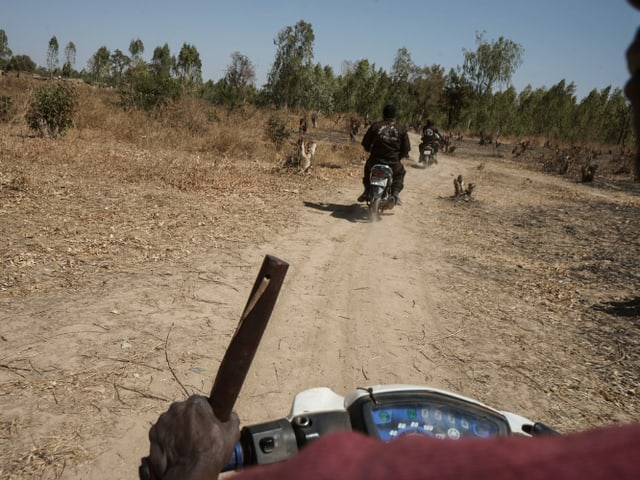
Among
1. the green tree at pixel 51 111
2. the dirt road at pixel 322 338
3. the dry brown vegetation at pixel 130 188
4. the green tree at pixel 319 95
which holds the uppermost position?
the green tree at pixel 319 95

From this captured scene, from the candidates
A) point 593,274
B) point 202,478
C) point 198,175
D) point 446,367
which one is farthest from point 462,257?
point 202,478

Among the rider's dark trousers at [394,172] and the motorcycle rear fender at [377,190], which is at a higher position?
the rider's dark trousers at [394,172]

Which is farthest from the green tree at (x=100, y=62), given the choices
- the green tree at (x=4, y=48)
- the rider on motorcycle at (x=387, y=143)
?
the rider on motorcycle at (x=387, y=143)

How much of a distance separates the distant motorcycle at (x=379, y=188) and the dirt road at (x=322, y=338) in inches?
39.0

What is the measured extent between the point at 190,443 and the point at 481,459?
743mm

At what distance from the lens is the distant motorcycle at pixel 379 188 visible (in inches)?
319

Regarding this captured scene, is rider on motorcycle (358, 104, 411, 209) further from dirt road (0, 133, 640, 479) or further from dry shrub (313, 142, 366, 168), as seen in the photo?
dry shrub (313, 142, 366, 168)

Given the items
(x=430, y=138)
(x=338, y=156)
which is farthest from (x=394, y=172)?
(x=430, y=138)

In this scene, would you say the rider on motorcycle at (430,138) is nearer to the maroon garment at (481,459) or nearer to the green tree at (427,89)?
the maroon garment at (481,459)

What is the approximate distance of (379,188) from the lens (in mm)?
8109

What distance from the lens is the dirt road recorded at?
2.93 meters

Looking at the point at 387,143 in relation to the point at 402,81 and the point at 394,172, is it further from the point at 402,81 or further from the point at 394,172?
the point at 402,81

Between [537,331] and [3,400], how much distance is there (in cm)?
446

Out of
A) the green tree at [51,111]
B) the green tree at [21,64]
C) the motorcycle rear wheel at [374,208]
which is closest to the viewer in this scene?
the motorcycle rear wheel at [374,208]
